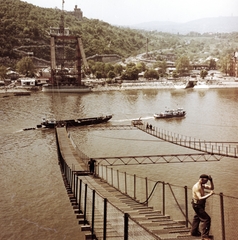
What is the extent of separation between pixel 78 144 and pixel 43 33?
8052 cm

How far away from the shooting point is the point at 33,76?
7631cm

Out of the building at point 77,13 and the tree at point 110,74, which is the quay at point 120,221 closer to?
the tree at point 110,74

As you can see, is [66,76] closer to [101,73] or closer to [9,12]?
[101,73]

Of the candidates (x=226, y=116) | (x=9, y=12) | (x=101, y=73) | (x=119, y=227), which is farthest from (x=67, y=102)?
(x=9, y=12)

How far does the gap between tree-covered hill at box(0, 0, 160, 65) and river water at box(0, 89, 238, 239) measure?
1748 inches

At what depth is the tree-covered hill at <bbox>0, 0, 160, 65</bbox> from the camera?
92438mm

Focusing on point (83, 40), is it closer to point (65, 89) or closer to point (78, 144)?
point (65, 89)

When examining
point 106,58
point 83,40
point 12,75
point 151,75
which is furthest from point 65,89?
point 83,40

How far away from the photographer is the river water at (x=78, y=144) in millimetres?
13523

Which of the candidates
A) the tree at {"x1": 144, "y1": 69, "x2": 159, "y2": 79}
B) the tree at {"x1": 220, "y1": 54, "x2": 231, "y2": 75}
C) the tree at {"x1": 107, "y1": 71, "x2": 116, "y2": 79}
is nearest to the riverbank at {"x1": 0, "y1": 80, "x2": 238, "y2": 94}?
the tree at {"x1": 107, "y1": 71, "x2": 116, "y2": 79}

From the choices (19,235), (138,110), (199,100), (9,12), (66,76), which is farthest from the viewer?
(9,12)

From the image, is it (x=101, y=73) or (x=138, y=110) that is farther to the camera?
(x=101, y=73)

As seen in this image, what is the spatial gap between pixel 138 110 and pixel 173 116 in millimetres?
5619

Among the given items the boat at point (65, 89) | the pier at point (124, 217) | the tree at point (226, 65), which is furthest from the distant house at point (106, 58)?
the pier at point (124, 217)
